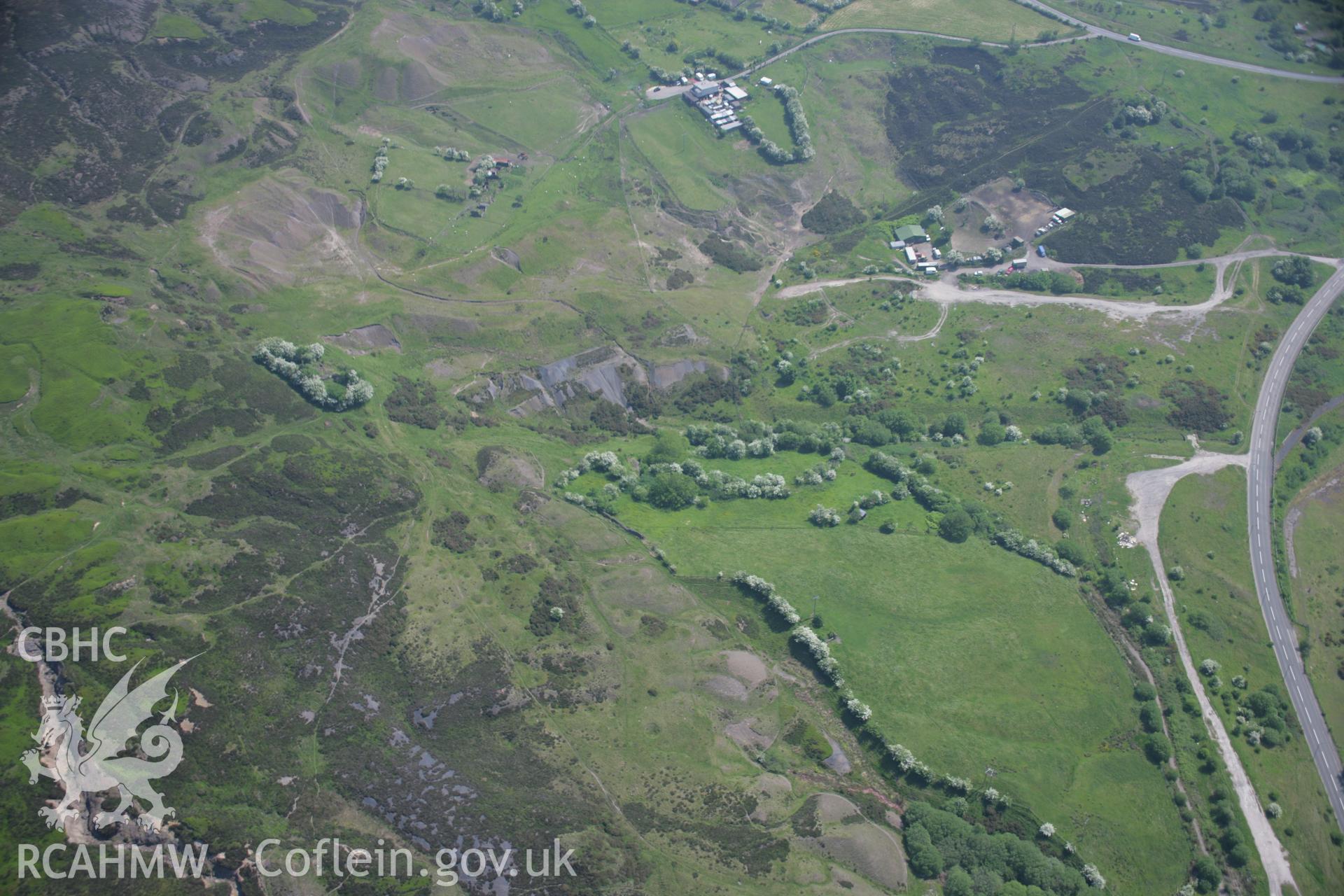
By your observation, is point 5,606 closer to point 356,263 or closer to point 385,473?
point 385,473

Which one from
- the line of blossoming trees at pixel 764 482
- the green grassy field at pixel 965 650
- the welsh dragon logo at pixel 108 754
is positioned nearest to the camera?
the welsh dragon logo at pixel 108 754

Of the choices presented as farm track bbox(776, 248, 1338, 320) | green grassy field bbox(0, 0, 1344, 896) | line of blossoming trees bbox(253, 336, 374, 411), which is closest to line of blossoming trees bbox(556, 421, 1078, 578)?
green grassy field bbox(0, 0, 1344, 896)

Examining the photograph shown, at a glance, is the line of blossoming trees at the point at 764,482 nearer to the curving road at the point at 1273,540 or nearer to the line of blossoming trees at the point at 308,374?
the curving road at the point at 1273,540

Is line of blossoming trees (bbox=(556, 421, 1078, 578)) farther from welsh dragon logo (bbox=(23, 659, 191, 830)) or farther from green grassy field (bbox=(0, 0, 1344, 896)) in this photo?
welsh dragon logo (bbox=(23, 659, 191, 830))

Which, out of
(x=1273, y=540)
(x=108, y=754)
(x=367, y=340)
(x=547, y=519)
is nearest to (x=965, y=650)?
(x=1273, y=540)

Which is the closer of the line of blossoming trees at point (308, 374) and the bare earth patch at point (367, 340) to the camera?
the line of blossoming trees at point (308, 374)

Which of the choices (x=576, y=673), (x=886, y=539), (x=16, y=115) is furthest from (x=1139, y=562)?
(x=16, y=115)

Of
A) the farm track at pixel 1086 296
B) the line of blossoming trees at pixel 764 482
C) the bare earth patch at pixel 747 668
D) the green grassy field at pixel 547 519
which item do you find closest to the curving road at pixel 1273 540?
the green grassy field at pixel 547 519
